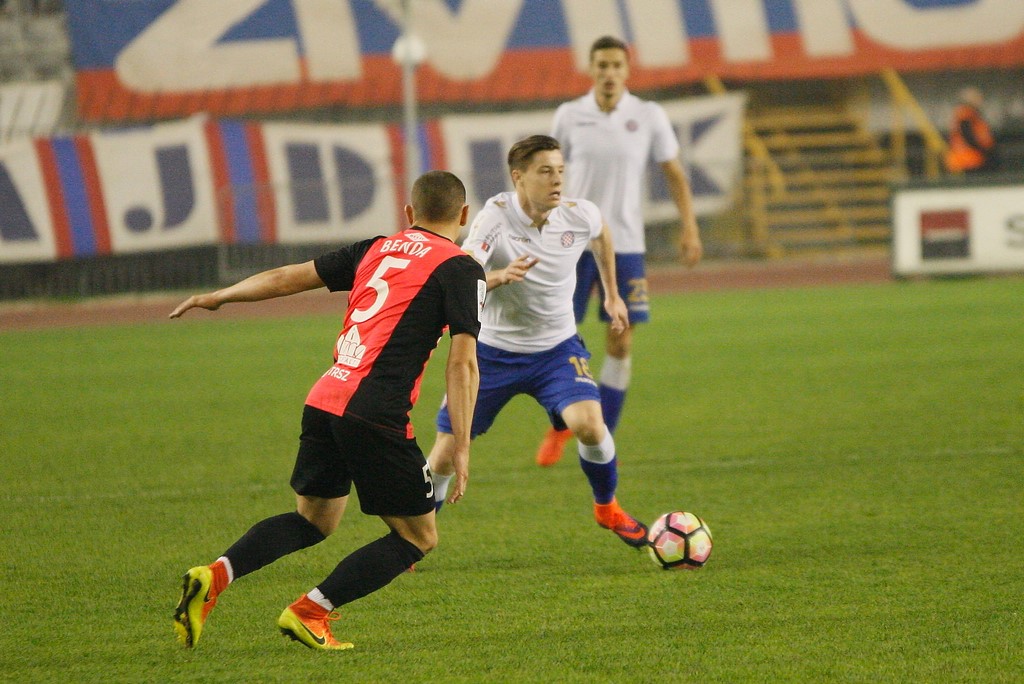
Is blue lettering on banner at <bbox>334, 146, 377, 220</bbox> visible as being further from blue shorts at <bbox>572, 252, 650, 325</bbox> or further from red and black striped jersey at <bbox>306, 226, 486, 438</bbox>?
red and black striped jersey at <bbox>306, 226, 486, 438</bbox>

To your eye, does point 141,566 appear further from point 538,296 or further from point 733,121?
point 733,121

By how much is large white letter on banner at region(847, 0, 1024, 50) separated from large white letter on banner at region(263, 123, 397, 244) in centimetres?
914

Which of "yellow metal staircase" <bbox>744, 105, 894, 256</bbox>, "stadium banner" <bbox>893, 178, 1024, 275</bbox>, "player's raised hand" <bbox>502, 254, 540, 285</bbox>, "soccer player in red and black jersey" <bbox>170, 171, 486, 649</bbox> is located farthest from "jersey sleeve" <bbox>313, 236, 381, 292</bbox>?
"yellow metal staircase" <bbox>744, 105, 894, 256</bbox>

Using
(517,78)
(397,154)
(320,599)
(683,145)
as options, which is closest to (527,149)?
(320,599)

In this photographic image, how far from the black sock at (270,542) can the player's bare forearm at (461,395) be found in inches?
22.7

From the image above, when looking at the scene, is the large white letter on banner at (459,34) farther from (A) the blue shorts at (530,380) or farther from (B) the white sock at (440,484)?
(B) the white sock at (440,484)

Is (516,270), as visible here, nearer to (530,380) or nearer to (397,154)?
(530,380)

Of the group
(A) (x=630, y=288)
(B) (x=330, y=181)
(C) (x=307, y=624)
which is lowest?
(B) (x=330, y=181)

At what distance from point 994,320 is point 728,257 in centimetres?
875

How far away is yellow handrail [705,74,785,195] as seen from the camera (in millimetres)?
22969

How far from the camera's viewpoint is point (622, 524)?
223 inches

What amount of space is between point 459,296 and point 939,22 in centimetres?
2249

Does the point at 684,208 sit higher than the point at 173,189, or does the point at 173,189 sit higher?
the point at 684,208

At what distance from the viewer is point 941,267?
1783 centimetres
